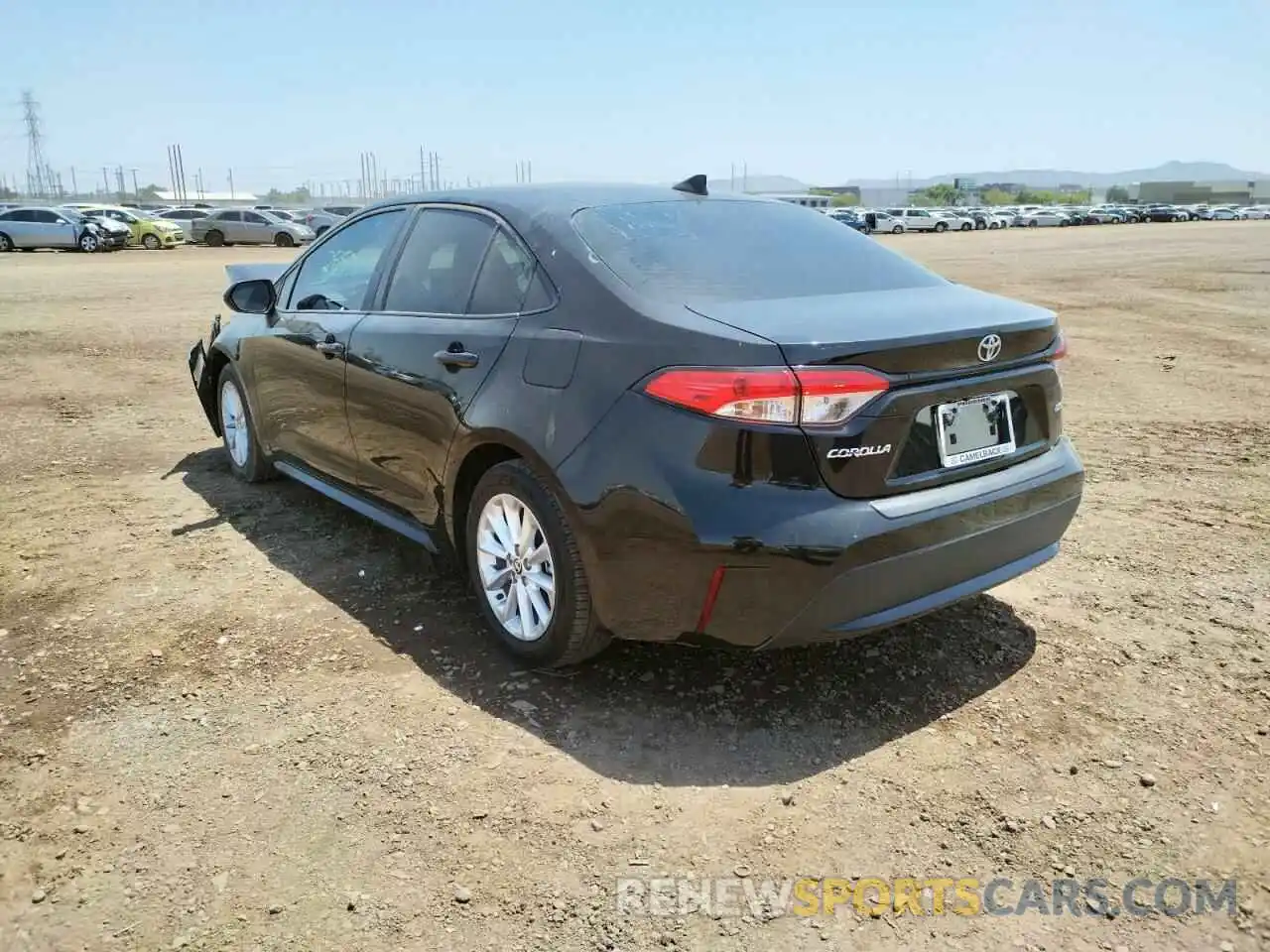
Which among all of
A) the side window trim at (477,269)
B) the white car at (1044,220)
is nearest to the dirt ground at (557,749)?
the side window trim at (477,269)

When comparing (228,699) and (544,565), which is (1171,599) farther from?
(228,699)

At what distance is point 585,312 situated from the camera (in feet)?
10.1

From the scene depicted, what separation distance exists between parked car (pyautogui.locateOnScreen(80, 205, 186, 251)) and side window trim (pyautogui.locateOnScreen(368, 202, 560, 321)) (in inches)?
1434

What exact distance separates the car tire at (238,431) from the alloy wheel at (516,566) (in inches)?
98.9

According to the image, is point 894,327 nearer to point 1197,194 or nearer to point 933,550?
point 933,550

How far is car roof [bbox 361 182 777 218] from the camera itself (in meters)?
3.51

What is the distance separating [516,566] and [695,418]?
3.23 ft

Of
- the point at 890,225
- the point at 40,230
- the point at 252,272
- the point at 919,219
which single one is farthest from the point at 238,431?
the point at 919,219

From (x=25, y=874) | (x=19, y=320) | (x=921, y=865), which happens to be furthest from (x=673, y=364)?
(x=19, y=320)

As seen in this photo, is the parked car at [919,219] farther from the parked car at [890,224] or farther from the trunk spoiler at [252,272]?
the trunk spoiler at [252,272]

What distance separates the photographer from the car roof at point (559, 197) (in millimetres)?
3514

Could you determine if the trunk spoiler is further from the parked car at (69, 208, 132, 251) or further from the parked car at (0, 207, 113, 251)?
the parked car at (69, 208, 132, 251)

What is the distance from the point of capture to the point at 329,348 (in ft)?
14.2

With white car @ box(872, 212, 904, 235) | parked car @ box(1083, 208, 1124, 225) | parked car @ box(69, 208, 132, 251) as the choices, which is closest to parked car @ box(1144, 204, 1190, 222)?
parked car @ box(1083, 208, 1124, 225)
